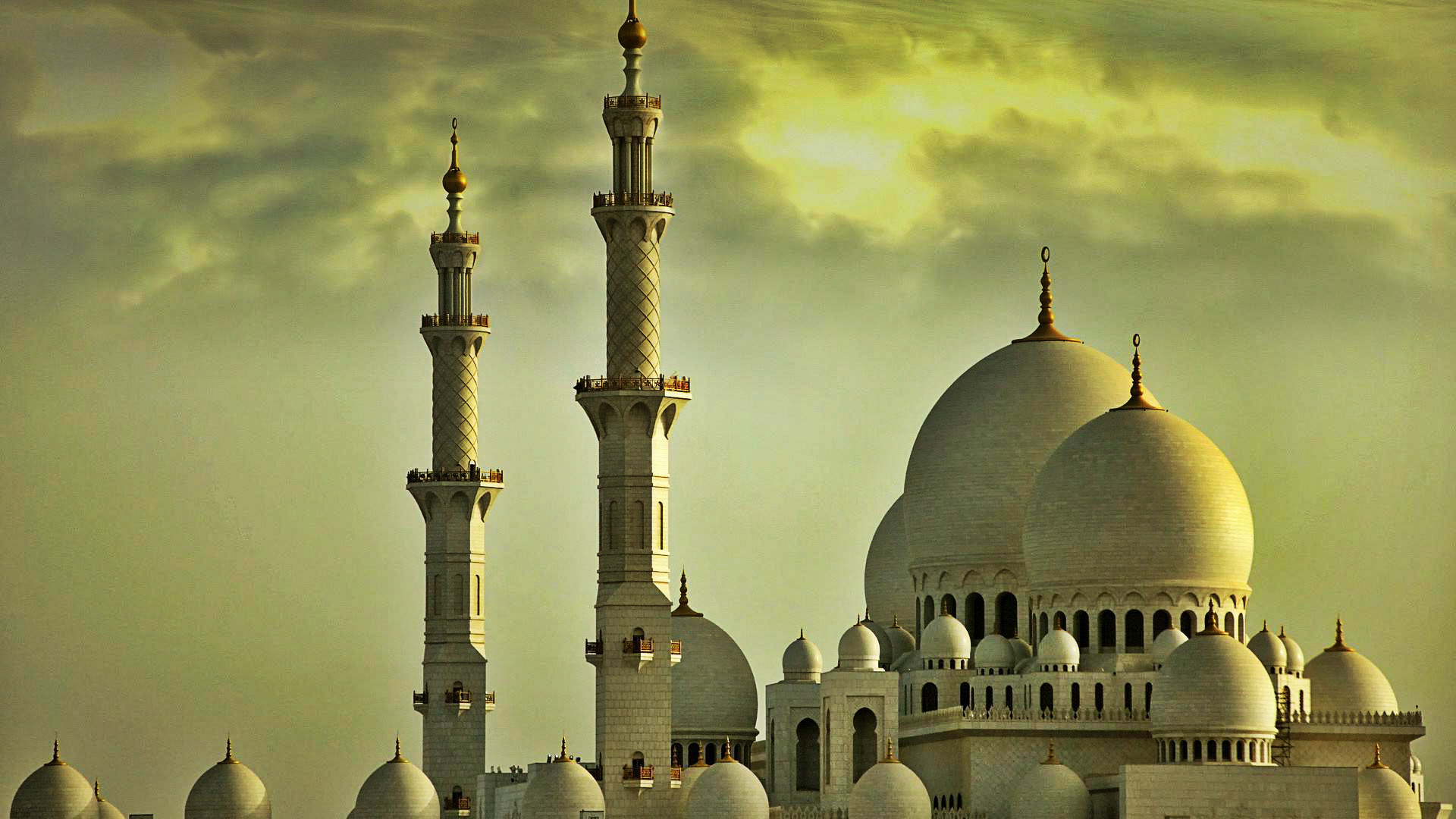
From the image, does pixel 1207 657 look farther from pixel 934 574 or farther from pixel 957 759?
pixel 934 574

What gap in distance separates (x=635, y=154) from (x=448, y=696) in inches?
549

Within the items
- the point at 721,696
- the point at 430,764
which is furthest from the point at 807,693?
the point at 430,764

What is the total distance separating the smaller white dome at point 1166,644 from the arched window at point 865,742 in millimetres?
5822

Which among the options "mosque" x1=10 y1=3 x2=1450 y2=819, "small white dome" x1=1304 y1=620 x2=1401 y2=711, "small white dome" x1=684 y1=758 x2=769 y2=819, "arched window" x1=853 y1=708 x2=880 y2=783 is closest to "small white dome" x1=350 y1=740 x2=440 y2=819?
"mosque" x1=10 y1=3 x2=1450 y2=819

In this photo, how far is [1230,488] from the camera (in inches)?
2830

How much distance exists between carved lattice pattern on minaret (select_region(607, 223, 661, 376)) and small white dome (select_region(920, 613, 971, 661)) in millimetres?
9764

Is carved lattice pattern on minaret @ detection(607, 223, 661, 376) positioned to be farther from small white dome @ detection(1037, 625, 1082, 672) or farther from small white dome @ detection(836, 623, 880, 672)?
small white dome @ detection(1037, 625, 1082, 672)

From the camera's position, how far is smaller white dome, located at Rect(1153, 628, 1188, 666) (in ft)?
228

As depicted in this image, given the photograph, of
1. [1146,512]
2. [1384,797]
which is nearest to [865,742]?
[1146,512]

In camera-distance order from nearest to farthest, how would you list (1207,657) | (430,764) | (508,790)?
(1207,657) < (508,790) < (430,764)

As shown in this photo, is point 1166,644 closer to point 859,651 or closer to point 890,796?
point 859,651

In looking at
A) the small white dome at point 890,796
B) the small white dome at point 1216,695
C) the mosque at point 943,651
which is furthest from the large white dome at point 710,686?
the small white dome at point 1216,695

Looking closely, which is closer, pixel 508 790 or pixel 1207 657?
pixel 1207 657

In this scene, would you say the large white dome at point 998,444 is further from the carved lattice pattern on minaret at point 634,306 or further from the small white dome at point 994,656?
the carved lattice pattern on minaret at point 634,306
